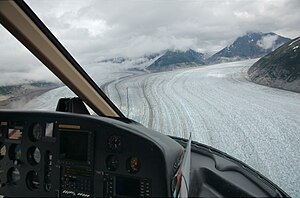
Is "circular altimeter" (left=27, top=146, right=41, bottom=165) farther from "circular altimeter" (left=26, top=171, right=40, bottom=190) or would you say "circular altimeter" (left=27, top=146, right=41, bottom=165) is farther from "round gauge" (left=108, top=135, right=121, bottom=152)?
"round gauge" (left=108, top=135, right=121, bottom=152)

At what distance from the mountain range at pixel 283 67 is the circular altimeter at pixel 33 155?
2527 millimetres

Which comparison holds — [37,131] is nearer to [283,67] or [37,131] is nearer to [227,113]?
[227,113]

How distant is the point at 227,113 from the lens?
3.40 m

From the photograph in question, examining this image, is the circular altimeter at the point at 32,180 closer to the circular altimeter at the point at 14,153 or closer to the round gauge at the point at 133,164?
the circular altimeter at the point at 14,153

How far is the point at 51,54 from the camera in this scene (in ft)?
6.11

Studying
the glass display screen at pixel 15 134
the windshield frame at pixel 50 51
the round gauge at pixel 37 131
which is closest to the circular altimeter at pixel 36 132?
the round gauge at pixel 37 131

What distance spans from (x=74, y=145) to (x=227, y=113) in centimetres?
198

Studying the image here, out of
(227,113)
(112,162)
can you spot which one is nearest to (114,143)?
(112,162)

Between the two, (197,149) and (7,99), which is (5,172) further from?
(197,149)

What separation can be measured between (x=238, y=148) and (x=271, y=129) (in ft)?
1.48

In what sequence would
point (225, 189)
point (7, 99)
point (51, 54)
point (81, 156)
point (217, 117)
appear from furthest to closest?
1. point (217, 117)
2. point (7, 99)
3. point (81, 156)
4. point (51, 54)
5. point (225, 189)

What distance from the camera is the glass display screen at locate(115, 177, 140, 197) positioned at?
1775 mm

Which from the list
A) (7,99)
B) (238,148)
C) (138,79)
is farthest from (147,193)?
(138,79)

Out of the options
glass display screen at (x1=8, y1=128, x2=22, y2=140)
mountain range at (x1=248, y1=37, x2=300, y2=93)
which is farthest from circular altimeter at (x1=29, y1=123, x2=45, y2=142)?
mountain range at (x1=248, y1=37, x2=300, y2=93)
